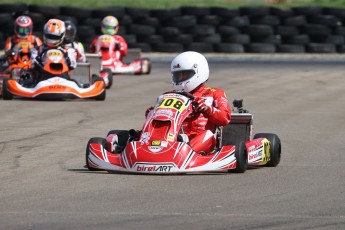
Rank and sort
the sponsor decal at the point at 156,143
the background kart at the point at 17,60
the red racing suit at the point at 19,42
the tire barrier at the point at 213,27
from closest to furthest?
the sponsor decal at the point at 156,143 → the background kart at the point at 17,60 → the red racing suit at the point at 19,42 → the tire barrier at the point at 213,27

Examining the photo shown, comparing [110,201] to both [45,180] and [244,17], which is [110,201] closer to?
[45,180]

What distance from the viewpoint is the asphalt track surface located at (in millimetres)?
6535

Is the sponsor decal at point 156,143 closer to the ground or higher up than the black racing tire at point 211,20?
higher up

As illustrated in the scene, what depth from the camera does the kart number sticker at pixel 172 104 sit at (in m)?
8.79

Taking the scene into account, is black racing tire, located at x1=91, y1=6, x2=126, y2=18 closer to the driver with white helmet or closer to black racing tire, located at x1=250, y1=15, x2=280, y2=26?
black racing tire, located at x1=250, y1=15, x2=280, y2=26

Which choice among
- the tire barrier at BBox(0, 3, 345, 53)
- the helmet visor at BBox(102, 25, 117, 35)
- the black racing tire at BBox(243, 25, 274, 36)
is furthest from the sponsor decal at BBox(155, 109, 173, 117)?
the black racing tire at BBox(243, 25, 274, 36)

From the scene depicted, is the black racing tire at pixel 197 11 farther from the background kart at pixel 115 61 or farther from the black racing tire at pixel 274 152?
the black racing tire at pixel 274 152

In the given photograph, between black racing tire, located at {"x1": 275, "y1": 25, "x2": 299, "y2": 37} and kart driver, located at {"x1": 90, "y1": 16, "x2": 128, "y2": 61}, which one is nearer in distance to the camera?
kart driver, located at {"x1": 90, "y1": 16, "x2": 128, "y2": 61}

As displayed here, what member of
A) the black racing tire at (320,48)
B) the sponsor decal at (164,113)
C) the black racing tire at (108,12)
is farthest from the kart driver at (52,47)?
the black racing tire at (320,48)

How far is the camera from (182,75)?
935 cm

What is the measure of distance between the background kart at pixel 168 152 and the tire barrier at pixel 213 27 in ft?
53.9

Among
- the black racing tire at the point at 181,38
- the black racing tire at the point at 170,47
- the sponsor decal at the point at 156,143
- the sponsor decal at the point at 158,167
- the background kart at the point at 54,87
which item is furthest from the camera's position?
the black racing tire at the point at 170,47

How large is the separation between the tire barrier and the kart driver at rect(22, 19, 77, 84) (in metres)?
8.56

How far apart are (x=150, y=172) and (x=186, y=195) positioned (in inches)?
41.3
